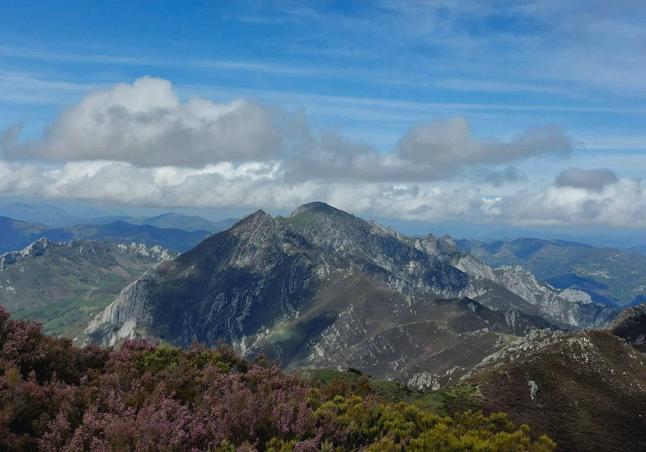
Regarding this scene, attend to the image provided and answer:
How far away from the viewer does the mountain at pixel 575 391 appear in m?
94.0

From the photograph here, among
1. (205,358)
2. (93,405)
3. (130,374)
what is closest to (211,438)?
(93,405)

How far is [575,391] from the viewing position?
109312 millimetres

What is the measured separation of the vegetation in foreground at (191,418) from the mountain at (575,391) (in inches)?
2553

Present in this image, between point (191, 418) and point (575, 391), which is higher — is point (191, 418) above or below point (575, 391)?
above

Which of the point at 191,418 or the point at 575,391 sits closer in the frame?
the point at 191,418

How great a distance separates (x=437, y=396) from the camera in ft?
261

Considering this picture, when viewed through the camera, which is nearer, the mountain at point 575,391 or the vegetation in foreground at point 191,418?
the vegetation in foreground at point 191,418

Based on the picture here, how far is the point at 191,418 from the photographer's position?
830 inches

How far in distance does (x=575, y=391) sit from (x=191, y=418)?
109 m

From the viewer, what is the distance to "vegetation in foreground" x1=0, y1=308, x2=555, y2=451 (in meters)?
19.8

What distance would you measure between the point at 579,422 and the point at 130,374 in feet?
316

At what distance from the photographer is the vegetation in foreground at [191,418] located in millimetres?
19781

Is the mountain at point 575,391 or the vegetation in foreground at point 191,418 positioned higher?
the vegetation in foreground at point 191,418

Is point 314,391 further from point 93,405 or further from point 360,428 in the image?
point 93,405
